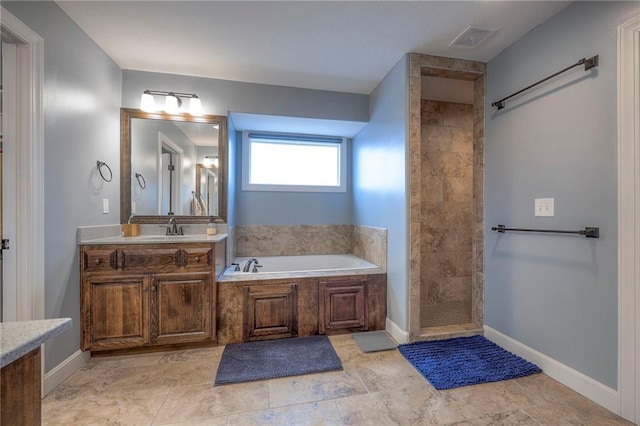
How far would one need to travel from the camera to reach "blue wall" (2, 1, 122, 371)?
5.70 ft

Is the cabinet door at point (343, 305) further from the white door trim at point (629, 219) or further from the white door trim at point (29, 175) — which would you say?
the white door trim at point (29, 175)

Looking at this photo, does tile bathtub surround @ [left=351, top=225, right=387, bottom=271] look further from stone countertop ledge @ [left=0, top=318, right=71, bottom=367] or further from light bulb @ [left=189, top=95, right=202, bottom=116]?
stone countertop ledge @ [left=0, top=318, right=71, bottom=367]

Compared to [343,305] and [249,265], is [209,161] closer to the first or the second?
[249,265]

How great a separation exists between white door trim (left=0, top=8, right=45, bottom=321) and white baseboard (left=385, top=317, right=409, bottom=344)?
2.56m

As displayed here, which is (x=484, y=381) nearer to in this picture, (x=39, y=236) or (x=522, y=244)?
(x=522, y=244)

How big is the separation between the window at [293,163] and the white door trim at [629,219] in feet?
8.29

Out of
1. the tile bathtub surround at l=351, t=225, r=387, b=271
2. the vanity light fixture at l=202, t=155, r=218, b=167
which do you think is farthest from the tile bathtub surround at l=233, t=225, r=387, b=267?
the vanity light fixture at l=202, t=155, r=218, b=167

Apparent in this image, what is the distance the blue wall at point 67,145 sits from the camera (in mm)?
1736

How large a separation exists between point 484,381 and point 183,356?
2.21m

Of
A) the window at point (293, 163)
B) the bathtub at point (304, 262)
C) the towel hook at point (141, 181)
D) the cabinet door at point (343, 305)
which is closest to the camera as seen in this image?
the cabinet door at point (343, 305)

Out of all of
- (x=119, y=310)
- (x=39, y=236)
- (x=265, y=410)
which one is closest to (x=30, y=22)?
(x=39, y=236)

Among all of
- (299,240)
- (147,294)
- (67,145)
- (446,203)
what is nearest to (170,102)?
(67,145)

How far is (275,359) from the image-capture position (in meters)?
2.08

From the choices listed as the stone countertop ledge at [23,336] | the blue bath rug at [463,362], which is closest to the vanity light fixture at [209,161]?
the stone countertop ledge at [23,336]
